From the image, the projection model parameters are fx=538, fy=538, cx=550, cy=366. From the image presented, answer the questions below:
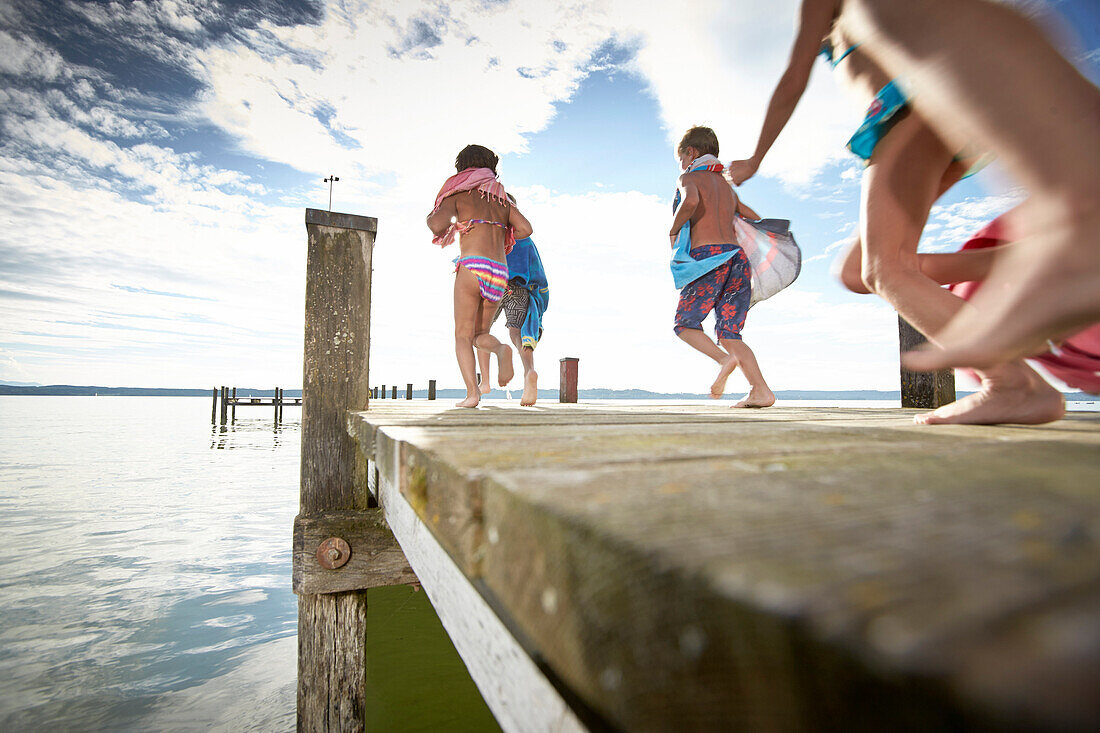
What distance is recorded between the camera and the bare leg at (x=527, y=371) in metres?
4.16

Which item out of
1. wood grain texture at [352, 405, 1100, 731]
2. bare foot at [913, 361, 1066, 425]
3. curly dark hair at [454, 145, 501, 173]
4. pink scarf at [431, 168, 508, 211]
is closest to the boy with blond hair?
pink scarf at [431, 168, 508, 211]

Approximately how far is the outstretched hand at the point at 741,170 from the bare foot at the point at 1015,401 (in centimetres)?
137

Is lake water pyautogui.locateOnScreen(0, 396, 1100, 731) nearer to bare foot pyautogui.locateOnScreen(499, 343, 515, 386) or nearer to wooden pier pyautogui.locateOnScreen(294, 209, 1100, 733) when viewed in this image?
bare foot pyautogui.locateOnScreen(499, 343, 515, 386)

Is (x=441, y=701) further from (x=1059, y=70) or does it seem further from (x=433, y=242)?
(x=1059, y=70)

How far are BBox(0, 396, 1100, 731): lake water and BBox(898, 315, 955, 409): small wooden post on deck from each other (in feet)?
5.34

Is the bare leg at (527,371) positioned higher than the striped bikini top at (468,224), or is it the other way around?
the striped bikini top at (468,224)

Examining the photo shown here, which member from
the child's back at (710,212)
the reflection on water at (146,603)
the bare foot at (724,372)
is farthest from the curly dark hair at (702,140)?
the reflection on water at (146,603)

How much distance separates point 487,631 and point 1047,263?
3.40ft

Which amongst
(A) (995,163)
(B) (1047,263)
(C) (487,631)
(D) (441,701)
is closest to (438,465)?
(C) (487,631)

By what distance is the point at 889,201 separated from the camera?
1.64m

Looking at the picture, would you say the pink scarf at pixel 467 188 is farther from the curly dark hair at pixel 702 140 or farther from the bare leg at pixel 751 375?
the bare leg at pixel 751 375

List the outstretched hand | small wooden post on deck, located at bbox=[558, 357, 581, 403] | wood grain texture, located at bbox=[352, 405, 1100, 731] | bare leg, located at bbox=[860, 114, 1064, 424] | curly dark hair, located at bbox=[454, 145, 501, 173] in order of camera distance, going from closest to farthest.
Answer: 1. wood grain texture, located at bbox=[352, 405, 1100, 731]
2. bare leg, located at bbox=[860, 114, 1064, 424]
3. the outstretched hand
4. curly dark hair, located at bbox=[454, 145, 501, 173]
5. small wooden post on deck, located at bbox=[558, 357, 581, 403]

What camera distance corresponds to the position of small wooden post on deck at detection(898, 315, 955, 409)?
3.84 meters

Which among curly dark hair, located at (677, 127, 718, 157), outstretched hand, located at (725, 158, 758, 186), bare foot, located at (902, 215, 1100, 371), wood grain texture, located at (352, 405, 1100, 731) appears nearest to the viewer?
wood grain texture, located at (352, 405, 1100, 731)
